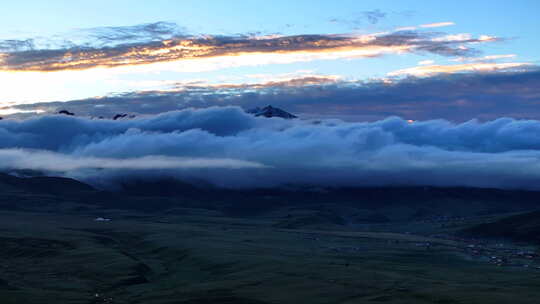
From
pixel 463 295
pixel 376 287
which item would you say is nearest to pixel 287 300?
pixel 376 287

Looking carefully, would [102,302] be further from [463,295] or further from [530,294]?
[530,294]

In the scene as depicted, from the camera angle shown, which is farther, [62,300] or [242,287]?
[242,287]

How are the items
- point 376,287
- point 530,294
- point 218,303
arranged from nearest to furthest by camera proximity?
point 218,303
point 530,294
point 376,287

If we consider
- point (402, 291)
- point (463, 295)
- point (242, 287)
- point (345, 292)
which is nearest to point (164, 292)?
point (242, 287)

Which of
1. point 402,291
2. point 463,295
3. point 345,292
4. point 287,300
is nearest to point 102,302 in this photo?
point 287,300

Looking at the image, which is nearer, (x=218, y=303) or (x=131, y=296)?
(x=218, y=303)

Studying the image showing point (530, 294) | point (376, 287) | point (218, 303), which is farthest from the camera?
point (376, 287)

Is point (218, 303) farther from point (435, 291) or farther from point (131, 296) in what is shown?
point (435, 291)

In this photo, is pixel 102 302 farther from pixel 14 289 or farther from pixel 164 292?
pixel 14 289
